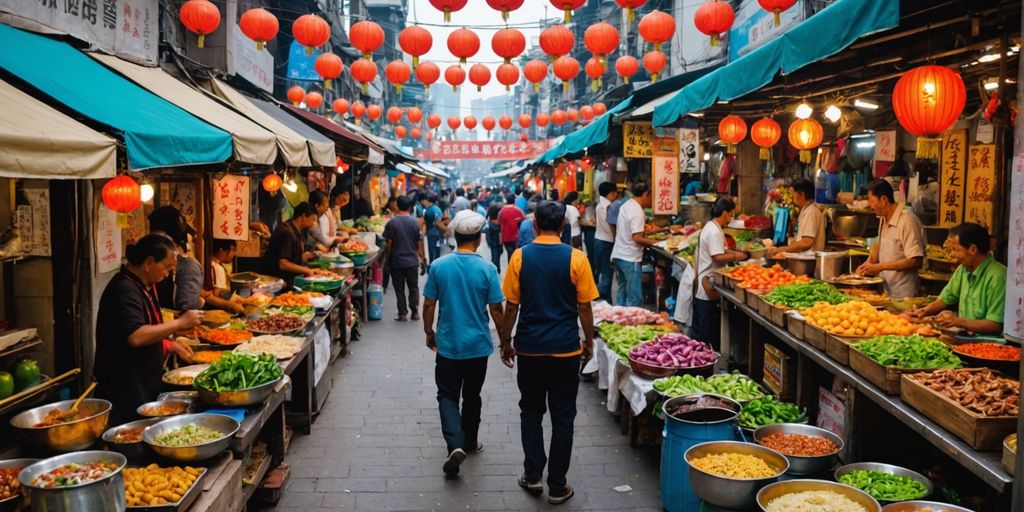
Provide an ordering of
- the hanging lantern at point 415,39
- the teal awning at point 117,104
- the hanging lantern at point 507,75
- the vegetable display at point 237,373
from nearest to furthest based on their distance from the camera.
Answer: the teal awning at point 117,104 → the vegetable display at point 237,373 → the hanging lantern at point 415,39 → the hanging lantern at point 507,75

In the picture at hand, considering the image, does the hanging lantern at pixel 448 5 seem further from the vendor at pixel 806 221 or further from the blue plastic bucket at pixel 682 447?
the blue plastic bucket at pixel 682 447

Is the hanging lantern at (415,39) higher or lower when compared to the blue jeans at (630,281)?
higher

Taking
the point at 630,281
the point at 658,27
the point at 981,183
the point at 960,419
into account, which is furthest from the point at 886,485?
the point at 658,27

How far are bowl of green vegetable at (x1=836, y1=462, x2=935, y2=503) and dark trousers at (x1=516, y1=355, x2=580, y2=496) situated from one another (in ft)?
6.67

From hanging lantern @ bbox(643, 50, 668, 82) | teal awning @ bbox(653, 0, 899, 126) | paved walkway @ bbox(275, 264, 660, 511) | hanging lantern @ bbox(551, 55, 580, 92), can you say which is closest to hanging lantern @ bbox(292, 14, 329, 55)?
hanging lantern @ bbox(551, 55, 580, 92)

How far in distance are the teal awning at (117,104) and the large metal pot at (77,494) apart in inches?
80.3

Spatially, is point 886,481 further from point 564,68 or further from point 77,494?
point 564,68

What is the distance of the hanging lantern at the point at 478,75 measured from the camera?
17.0m

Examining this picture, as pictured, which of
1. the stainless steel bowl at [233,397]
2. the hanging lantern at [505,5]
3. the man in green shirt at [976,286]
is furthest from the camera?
the hanging lantern at [505,5]

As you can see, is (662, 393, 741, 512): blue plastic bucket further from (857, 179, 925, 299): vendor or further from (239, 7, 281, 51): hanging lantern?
(239, 7, 281, 51): hanging lantern

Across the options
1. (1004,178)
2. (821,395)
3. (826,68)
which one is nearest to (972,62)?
(826,68)

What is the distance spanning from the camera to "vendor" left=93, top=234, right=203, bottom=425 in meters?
5.16

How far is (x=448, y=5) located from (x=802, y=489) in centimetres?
740

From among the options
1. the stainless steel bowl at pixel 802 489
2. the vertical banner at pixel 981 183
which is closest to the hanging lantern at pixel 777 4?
the vertical banner at pixel 981 183
